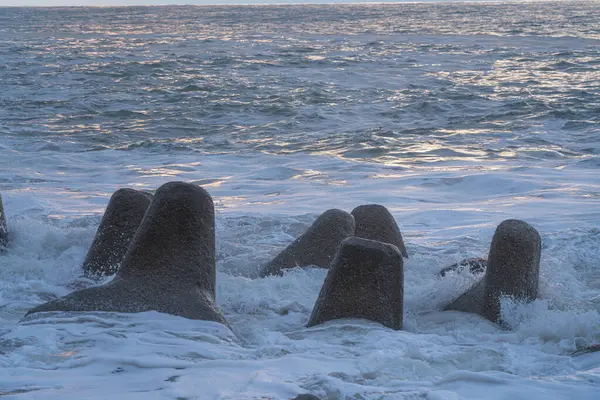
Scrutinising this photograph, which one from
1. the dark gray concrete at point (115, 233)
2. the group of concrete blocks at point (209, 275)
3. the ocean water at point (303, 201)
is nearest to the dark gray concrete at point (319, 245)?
the ocean water at point (303, 201)

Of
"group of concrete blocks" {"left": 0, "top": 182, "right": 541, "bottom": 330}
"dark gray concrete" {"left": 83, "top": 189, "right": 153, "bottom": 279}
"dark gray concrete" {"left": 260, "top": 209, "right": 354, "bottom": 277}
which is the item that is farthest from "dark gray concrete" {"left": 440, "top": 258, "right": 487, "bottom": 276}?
"dark gray concrete" {"left": 83, "top": 189, "right": 153, "bottom": 279}

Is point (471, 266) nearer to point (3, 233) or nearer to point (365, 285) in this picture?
point (365, 285)

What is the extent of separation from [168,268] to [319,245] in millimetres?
1680

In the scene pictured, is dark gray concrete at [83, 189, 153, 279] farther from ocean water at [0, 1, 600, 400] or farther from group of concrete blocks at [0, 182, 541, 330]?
group of concrete blocks at [0, 182, 541, 330]

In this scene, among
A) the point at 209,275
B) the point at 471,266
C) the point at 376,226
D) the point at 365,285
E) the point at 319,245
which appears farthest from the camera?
the point at 376,226

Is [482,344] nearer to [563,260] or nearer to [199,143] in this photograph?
[563,260]

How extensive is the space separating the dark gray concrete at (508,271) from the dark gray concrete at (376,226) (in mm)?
1275

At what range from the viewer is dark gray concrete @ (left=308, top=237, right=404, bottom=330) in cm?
467

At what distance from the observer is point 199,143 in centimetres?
1346

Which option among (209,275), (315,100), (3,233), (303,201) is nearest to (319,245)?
(209,275)

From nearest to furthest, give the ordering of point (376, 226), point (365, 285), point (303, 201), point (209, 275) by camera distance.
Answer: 1. point (365, 285)
2. point (209, 275)
3. point (376, 226)
4. point (303, 201)

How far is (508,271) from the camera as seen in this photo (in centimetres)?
514

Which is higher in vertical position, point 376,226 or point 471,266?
point 376,226

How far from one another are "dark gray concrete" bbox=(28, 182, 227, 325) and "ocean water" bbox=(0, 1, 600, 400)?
0.12m
